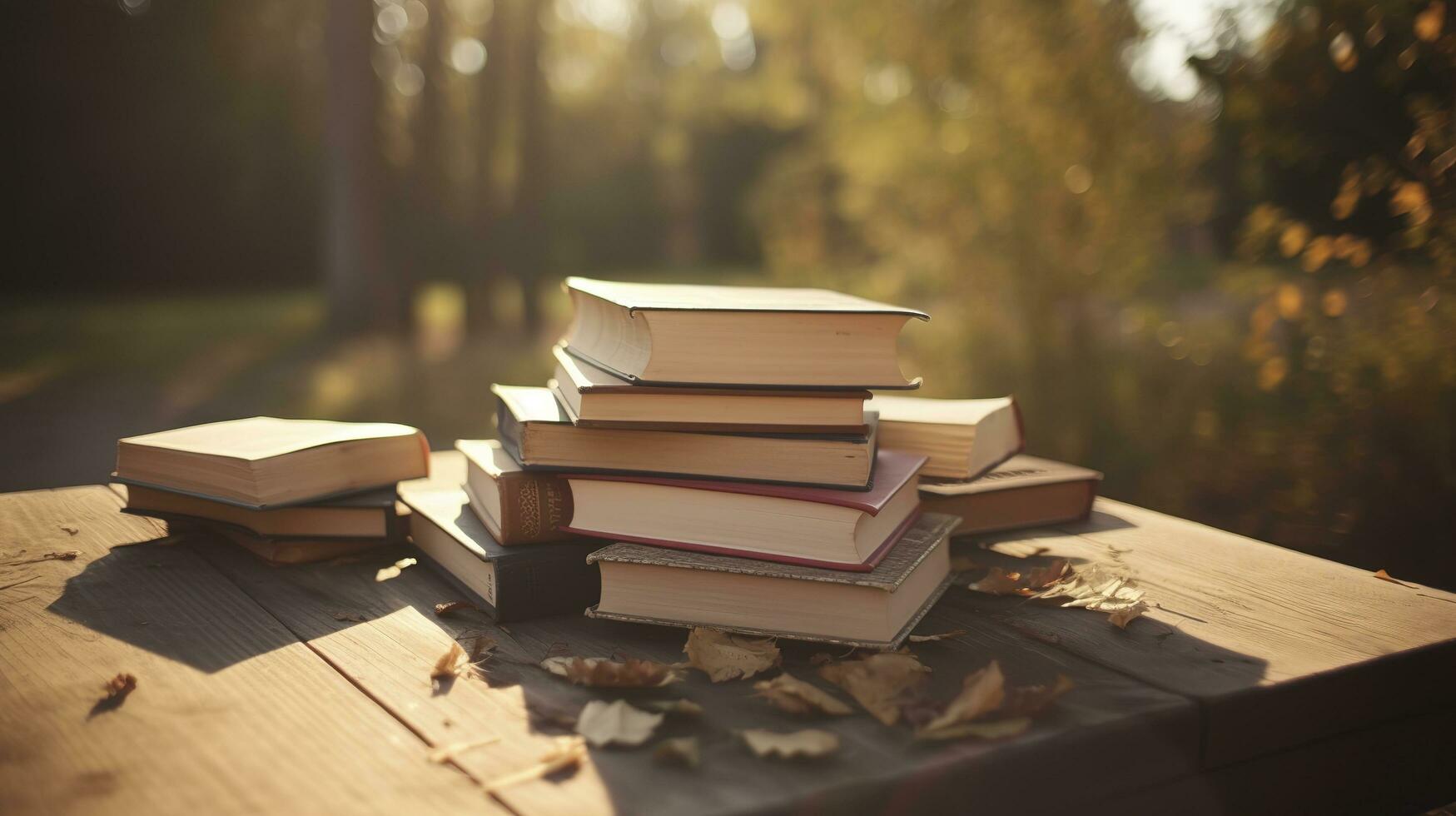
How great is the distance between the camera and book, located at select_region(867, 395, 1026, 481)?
1.63 m

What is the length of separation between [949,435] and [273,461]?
104 centimetres

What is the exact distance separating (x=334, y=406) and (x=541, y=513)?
19.7 ft

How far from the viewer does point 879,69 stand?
6.96 metres

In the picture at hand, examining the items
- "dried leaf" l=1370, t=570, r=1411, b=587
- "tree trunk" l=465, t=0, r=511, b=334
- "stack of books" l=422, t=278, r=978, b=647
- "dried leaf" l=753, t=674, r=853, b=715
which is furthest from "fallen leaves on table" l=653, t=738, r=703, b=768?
"tree trunk" l=465, t=0, r=511, b=334

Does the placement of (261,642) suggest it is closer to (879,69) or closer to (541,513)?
(541,513)

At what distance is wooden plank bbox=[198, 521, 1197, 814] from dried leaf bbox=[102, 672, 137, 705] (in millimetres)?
201

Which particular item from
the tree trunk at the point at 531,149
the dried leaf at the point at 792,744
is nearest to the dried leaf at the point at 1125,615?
the dried leaf at the point at 792,744

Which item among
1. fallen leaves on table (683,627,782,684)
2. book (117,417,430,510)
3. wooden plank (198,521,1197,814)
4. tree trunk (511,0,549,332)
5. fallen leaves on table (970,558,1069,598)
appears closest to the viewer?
wooden plank (198,521,1197,814)

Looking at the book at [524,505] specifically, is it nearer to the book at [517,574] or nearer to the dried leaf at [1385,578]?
the book at [517,574]

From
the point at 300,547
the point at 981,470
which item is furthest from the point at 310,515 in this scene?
the point at 981,470

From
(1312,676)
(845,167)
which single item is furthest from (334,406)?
(1312,676)

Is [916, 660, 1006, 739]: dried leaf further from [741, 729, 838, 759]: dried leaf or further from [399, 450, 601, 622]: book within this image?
[399, 450, 601, 622]: book

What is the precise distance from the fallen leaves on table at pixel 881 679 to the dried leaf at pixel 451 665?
0.41 m

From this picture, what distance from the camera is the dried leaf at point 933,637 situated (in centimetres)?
126
